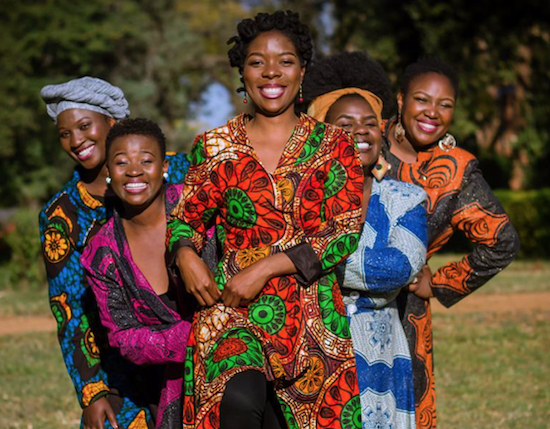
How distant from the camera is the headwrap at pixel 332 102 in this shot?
427 cm

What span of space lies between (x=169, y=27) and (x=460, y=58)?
1681 centimetres

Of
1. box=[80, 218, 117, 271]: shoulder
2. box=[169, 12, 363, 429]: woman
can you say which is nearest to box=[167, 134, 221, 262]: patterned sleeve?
box=[169, 12, 363, 429]: woman

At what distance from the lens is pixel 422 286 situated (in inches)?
176

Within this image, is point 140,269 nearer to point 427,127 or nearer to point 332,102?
point 332,102

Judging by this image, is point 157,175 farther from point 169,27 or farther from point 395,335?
point 169,27

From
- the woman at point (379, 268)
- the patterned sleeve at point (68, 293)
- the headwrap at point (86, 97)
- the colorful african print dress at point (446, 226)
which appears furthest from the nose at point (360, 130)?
the patterned sleeve at point (68, 293)

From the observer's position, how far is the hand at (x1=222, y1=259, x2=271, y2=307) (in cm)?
329

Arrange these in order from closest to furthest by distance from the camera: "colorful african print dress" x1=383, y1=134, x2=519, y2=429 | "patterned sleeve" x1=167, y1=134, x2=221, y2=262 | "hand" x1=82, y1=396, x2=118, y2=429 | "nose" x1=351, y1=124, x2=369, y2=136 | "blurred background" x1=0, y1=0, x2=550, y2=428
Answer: "patterned sleeve" x1=167, y1=134, x2=221, y2=262, "nose" x1=351, y1=124, x2=369, y2=136, "hand" x1=82, y1=396, x2=118, y2=429, "colorful african print dress" x1=383, y1=134, x2=519, y2=429, "blurred background" x1=0, y1=0, x2=550, y2=428

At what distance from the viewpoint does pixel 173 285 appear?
A: 4.02 m

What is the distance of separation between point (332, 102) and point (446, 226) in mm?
915

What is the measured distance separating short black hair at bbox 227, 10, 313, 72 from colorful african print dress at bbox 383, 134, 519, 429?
1066 millimetres

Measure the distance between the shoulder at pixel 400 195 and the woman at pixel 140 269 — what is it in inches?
41.4

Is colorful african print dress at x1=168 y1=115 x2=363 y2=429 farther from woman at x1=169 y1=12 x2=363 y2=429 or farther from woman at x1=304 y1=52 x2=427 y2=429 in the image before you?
woman at x1=304 y1=52 x2=427 y2=429

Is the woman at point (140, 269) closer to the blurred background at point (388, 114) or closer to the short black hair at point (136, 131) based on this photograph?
the short black hair at point (136, 131)
